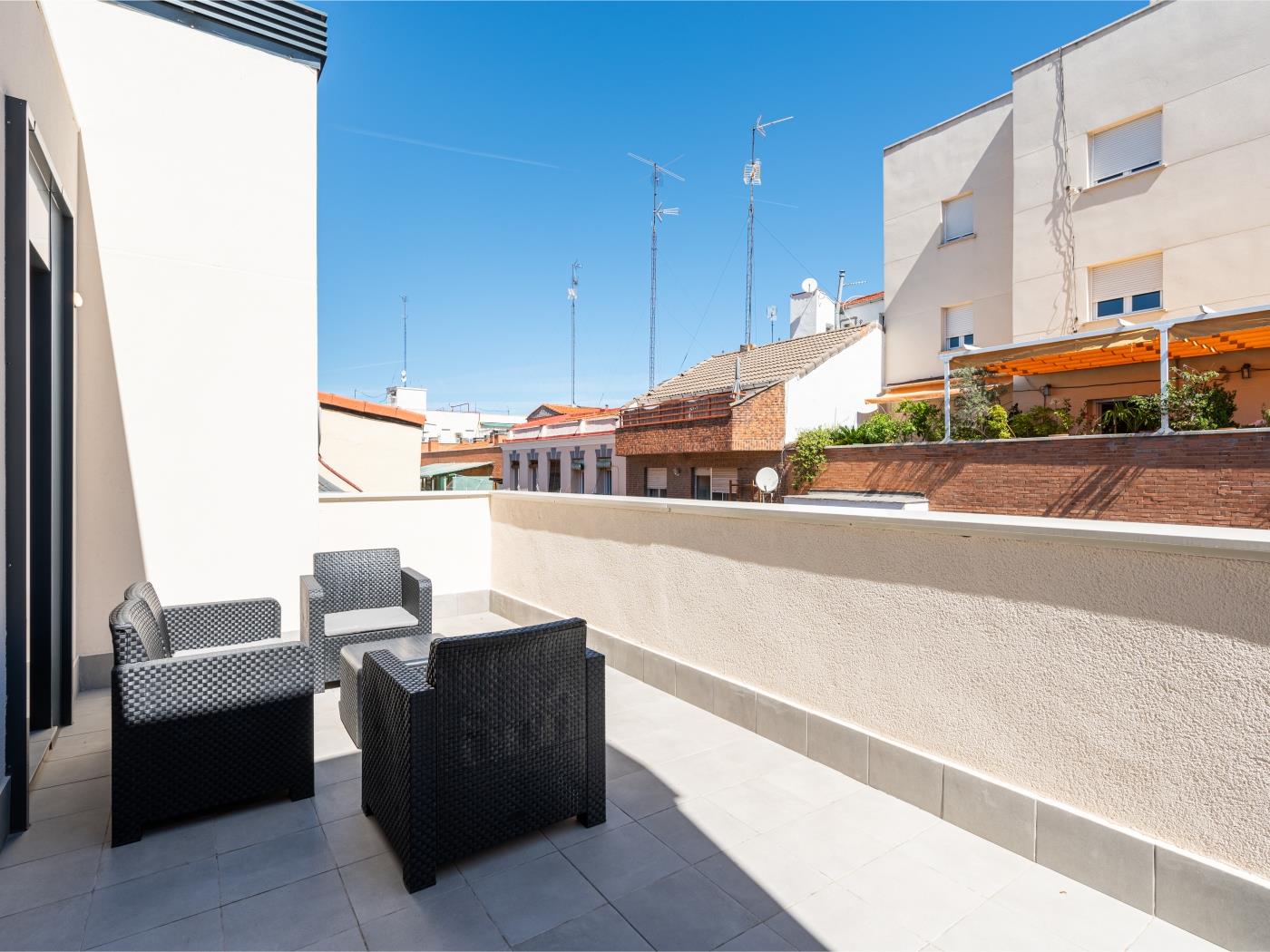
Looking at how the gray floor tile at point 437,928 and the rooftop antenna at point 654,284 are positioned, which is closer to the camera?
the gray floor tile at point 437,928

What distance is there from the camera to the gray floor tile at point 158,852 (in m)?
2.65

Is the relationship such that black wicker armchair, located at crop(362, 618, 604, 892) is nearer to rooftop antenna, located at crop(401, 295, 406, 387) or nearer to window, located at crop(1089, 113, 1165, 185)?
window, located at crop(1089, 113, 1165, 185)

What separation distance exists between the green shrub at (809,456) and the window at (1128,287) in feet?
20.5

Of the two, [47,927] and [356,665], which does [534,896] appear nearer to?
[47,927]

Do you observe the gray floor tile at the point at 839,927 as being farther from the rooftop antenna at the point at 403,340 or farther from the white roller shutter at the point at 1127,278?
the rooftop antenna at the point at 403,340

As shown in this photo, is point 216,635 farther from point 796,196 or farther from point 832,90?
point 796,196

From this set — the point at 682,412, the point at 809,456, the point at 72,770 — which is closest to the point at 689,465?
the point at 682,412

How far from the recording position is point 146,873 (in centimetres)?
265

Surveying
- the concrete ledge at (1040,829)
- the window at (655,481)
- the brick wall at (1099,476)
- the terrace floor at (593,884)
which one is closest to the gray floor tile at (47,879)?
the terrace floor at (593,884)

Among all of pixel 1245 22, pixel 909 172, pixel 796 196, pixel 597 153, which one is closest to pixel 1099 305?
pixel 1245 22

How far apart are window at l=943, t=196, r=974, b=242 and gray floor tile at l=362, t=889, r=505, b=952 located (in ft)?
60.8

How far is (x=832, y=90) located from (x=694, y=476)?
10.5 meters

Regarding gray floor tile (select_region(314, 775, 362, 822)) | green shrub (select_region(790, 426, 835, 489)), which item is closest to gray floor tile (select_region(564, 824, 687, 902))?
gray floor tile (select_region(314, 775, 362, 822))

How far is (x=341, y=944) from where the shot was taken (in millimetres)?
Result: 2230
